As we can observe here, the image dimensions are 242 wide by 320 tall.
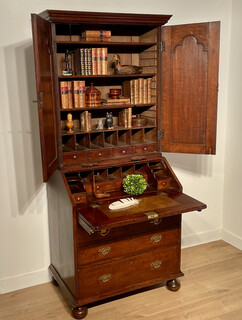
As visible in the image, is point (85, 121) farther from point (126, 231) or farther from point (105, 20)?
point (126, 231)

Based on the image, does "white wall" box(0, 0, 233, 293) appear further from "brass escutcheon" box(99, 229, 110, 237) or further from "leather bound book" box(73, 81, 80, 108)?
"brass escutcheon" box(99, 229, 110, 237)

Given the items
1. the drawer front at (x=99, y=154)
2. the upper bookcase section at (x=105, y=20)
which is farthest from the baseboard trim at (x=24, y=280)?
the upper bookcase section at (x=105, y=20)

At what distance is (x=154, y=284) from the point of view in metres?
2.91

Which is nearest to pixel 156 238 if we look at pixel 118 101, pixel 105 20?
pixel 118 101

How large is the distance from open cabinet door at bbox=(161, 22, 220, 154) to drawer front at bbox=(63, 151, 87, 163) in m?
0.67

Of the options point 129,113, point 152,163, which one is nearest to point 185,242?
point 152,163

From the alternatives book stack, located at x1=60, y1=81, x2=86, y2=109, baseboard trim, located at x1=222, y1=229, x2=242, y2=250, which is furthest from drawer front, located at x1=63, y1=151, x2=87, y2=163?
baseboard trim, located at x1=222, y1=229, x2=242, y2=250

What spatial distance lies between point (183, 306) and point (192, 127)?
135 centimetres

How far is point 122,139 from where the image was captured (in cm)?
295

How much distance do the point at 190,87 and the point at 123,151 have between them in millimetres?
708

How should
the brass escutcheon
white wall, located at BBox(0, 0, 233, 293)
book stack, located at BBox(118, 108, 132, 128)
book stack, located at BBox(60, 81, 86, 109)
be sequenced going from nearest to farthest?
the brass escutcheon < book stack, located at BBox(60, 81, 86, 109) < white wall, located at BBox(0, 0, 233, 293) < book stack, located at BBox(118, 108, 132, 128)

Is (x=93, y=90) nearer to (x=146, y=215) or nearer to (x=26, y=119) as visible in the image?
(x=26, y=119)

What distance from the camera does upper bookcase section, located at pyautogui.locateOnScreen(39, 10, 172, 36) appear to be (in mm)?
2373

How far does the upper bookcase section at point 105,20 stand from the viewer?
2.37 m
